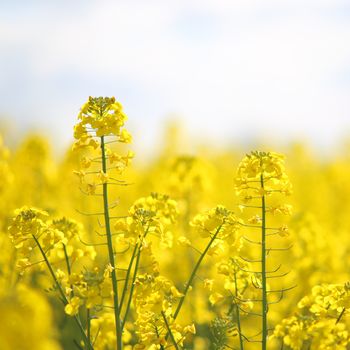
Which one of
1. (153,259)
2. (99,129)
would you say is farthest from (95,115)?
(153,259)

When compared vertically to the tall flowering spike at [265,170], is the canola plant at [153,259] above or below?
below

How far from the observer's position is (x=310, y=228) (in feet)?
24.5

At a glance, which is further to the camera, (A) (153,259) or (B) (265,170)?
(A) (153,259)

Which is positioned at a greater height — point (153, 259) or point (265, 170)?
point (265, 170)

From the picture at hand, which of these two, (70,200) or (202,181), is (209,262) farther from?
(70,200)

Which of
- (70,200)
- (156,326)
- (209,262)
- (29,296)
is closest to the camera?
(29,296)

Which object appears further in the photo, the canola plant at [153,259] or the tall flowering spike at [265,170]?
the tall flowering spike at [265,170]

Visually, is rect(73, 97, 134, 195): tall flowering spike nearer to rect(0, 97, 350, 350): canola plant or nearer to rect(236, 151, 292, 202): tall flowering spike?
rect(0, 97, 350, 350): canola plant

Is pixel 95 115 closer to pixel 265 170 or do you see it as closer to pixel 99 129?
pixel 99 129

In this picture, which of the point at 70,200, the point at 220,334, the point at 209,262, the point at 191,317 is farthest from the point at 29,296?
the point at 70,200

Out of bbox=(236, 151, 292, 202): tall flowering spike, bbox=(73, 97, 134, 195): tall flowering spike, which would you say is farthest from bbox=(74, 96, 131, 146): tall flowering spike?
bbox=(236, 151, 292, 202): tall flowering spike

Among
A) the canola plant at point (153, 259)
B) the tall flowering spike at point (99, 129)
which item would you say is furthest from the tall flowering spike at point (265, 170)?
the tall flowering spike at point (99, 129)

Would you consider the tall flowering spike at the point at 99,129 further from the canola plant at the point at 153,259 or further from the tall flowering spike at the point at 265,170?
the tall flowering spike at the point at 265,170

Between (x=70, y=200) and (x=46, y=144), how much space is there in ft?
8.57
